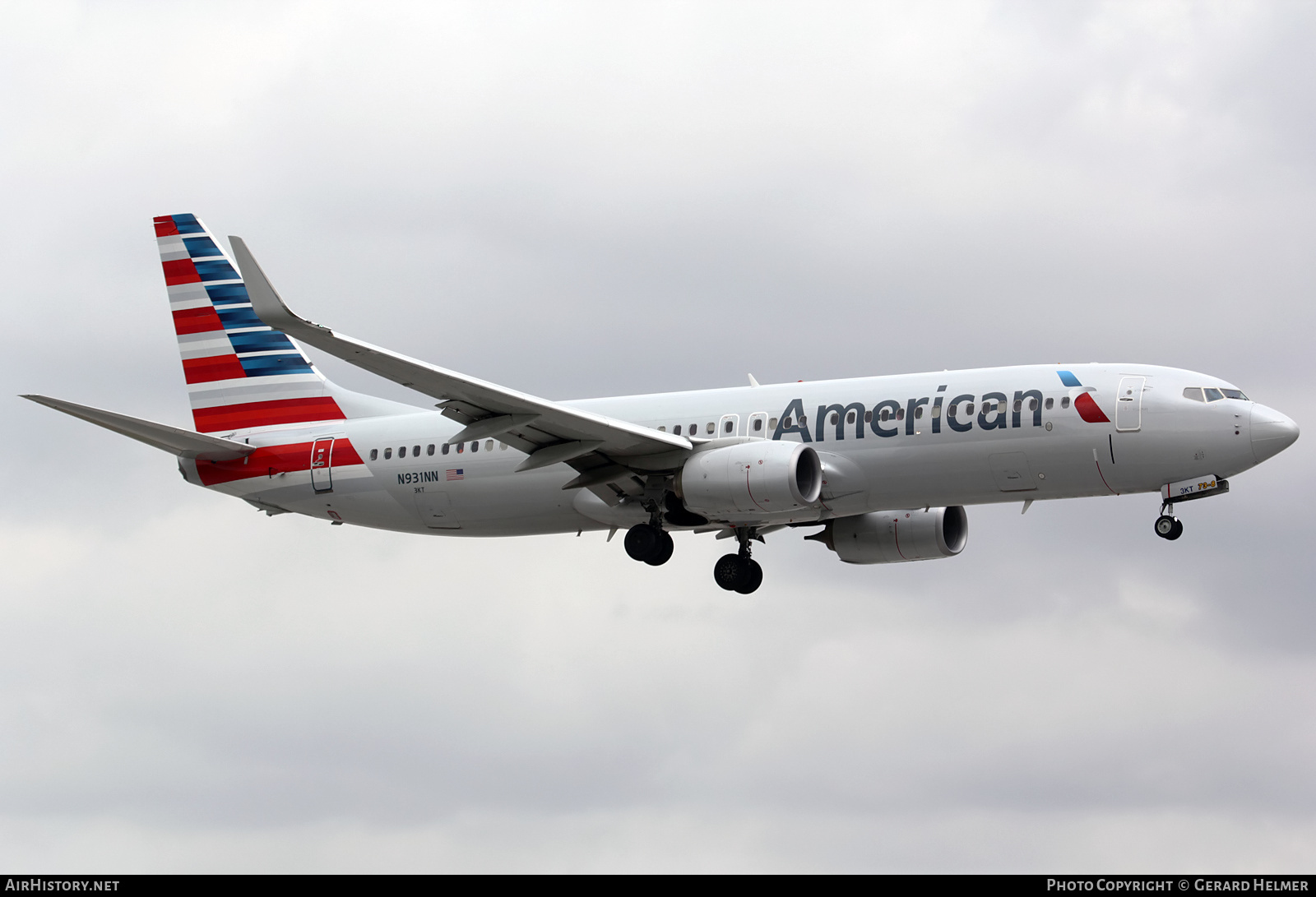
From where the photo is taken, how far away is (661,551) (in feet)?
140

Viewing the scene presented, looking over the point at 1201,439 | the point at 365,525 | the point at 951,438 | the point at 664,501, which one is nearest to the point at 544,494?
the point at 664,501

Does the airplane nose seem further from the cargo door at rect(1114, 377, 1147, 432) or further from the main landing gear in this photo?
the main landing gear

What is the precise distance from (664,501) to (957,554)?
10514 mm

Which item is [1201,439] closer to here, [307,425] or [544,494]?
[544,494]

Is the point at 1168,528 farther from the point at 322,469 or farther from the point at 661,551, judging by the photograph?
the point at 322,469

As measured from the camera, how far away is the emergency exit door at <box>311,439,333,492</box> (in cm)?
4753

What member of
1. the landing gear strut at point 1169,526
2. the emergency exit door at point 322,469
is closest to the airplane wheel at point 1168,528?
the landing gear strut at point 1169,526

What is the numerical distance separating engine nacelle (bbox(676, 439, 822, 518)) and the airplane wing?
1.20m

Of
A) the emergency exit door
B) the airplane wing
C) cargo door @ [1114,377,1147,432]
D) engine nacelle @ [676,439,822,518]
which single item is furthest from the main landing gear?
cargo door @ [1114,377,1147,432]

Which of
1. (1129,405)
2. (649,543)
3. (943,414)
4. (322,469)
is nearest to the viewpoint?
(1129,405)

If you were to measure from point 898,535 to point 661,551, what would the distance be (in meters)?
8.16

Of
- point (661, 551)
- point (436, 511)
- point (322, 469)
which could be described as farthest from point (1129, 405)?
point (322, 469)

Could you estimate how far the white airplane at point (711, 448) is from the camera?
38.3m

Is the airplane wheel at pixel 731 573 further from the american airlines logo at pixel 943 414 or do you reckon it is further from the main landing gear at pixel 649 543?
the american airlines logo at pixel 943 414
